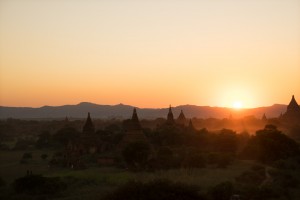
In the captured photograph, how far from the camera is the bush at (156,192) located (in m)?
13.7

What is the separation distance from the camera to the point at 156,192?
13891mm

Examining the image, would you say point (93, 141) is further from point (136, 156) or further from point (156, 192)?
point (156, 192)

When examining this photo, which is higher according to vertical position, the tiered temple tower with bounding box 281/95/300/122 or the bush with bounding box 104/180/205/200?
the tiered temple tower with bounding box 281/95/300/122

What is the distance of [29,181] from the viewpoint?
67.6ft

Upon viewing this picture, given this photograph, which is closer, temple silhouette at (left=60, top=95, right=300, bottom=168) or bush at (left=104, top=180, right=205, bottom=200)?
bush at (left=104, top=180, right=205, bottom=200)

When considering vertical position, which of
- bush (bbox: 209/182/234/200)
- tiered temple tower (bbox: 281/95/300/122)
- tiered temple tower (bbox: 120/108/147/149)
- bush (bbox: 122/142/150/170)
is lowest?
bush (bbox: 209/182/234/200)

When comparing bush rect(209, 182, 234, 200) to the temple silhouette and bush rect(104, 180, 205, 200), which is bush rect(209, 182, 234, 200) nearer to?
bush rect(104, 180, 205, 200)

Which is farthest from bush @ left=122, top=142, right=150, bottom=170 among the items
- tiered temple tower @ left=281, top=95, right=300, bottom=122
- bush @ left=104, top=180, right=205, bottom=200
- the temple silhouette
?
tiered temple tower @ left=281, top=95, right=300, bottom=122

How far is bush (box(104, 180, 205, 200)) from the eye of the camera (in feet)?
44.8

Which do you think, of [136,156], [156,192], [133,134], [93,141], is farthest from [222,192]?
[93,141]

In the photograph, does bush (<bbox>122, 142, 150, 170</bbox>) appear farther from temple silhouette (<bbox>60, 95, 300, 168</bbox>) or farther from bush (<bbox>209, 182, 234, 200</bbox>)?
bush (<bbox>209, 182, 234, 200</bbox>)

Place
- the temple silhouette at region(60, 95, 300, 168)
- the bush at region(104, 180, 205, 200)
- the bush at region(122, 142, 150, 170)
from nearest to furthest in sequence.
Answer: the bush at region(104, 180, 205, 200)
the bush at region(122, 142, 150, 170)
the temple silhouette at region(60, 95, 300, 168)

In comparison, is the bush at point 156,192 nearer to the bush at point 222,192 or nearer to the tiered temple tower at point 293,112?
the bush at point 222,192

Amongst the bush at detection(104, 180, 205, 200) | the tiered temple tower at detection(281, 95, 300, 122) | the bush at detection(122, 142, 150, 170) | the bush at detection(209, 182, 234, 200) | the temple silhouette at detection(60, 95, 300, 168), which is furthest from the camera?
the tiered temple tower at detection(281, 95, 300, 122)
